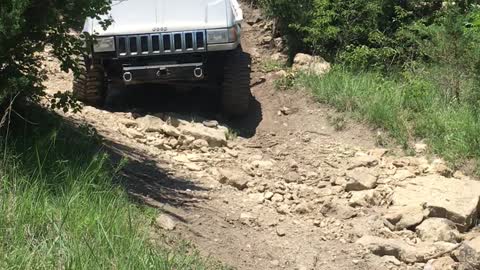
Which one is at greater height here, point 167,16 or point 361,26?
point 167,16

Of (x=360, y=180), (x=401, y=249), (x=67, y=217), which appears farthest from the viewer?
(x=360, y=180)

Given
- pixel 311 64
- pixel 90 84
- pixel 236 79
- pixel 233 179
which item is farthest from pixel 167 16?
pixel 311 64

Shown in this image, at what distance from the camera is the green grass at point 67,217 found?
3.48m

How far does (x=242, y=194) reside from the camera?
6.49m

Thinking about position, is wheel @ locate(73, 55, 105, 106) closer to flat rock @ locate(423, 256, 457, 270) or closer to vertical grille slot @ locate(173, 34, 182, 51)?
vertical grille slot @ locate(173, 34, 182, 51)

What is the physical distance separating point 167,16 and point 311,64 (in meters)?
2.67

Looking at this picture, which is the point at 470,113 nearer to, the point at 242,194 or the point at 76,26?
the point at 242,194

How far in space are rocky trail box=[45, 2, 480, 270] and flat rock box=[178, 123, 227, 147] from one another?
1 centimetres

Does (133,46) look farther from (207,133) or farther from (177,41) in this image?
(207,133)

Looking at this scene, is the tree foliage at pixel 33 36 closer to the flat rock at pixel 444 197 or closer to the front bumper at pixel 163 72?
the front bumper at pixel 163 72

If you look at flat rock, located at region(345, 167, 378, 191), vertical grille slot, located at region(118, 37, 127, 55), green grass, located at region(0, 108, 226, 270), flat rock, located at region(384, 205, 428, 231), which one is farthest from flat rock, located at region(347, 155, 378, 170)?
vertical grille slot, located at region(118, 37, 127, 55)

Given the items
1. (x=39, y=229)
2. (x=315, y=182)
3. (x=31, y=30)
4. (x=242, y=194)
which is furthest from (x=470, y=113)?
(x=39, y=229)

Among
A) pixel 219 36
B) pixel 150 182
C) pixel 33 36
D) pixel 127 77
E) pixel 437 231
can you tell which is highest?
pixel 33 36

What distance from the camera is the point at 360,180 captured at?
21.9 feet
